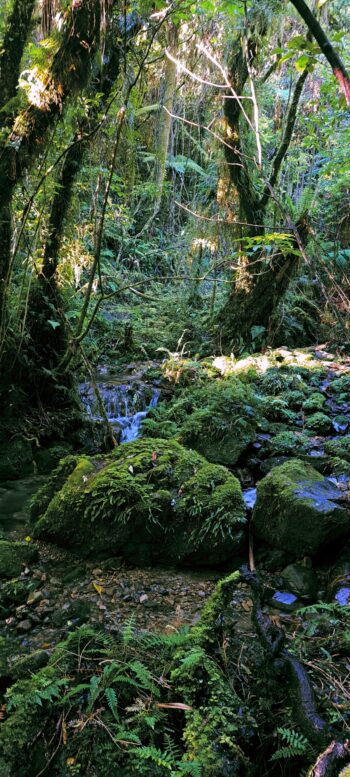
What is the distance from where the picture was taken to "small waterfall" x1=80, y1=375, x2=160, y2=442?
24.8ft

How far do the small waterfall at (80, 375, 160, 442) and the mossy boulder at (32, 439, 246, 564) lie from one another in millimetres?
2514

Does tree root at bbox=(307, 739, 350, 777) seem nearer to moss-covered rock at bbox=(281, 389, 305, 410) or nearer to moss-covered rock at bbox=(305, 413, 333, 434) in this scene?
moss-covered rock at bbox=(305, 413, 333, 434)

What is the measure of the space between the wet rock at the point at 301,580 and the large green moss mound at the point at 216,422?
1.76m

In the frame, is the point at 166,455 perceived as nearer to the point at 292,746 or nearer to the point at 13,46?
the point at 292,746

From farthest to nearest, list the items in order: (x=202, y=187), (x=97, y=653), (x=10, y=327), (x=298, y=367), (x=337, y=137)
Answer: (x=337, y=137), (x=202, y=187), (x=298, y=367), (x=10, y=327), (x=97, y=653)

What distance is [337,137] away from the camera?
11945 millimetres

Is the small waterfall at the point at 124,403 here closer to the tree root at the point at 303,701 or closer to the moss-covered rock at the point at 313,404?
the moss-covered rock at the point at 313,404

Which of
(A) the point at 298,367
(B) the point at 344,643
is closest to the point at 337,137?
(A) the point at 298,367

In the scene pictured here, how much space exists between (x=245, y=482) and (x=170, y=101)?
795 centimetres

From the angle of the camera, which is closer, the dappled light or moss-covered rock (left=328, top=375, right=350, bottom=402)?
the dappled light

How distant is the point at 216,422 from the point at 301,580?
8.03 ft

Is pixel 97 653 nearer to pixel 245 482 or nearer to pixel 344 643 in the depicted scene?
pixel 344 643

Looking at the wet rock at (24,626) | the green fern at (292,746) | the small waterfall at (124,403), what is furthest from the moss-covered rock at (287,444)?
the green fern at (292,746)

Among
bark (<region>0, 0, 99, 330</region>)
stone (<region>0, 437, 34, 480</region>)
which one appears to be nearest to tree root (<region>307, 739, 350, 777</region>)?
stone (<region>0, 437, 34, 480</region>)
